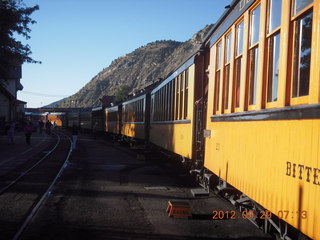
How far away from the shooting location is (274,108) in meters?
4.39

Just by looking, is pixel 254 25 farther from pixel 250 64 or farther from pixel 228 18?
pixel 228 18

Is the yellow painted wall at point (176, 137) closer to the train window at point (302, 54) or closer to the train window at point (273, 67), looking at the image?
the train window at point (273, 67)

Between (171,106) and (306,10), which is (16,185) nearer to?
(171,106)

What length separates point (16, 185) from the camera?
10.5m

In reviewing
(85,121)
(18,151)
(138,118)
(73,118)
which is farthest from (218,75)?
(73,118)

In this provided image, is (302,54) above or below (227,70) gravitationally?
below

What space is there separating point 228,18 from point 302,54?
10.5 ft

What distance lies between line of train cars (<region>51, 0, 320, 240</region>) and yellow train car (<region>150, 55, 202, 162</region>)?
28 centimetres

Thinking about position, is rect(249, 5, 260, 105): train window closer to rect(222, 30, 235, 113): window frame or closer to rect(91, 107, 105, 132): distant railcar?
rect(222, 30, 235, 113): window frame

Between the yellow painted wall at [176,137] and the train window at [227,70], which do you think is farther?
the yellow painted wall at [176,137]

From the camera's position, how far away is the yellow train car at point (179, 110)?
9500 mm

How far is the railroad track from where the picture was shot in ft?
21.4

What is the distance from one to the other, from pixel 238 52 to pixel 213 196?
→ 12.5ft

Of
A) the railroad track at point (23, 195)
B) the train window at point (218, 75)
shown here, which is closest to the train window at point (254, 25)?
the train window at point (218, 75)
